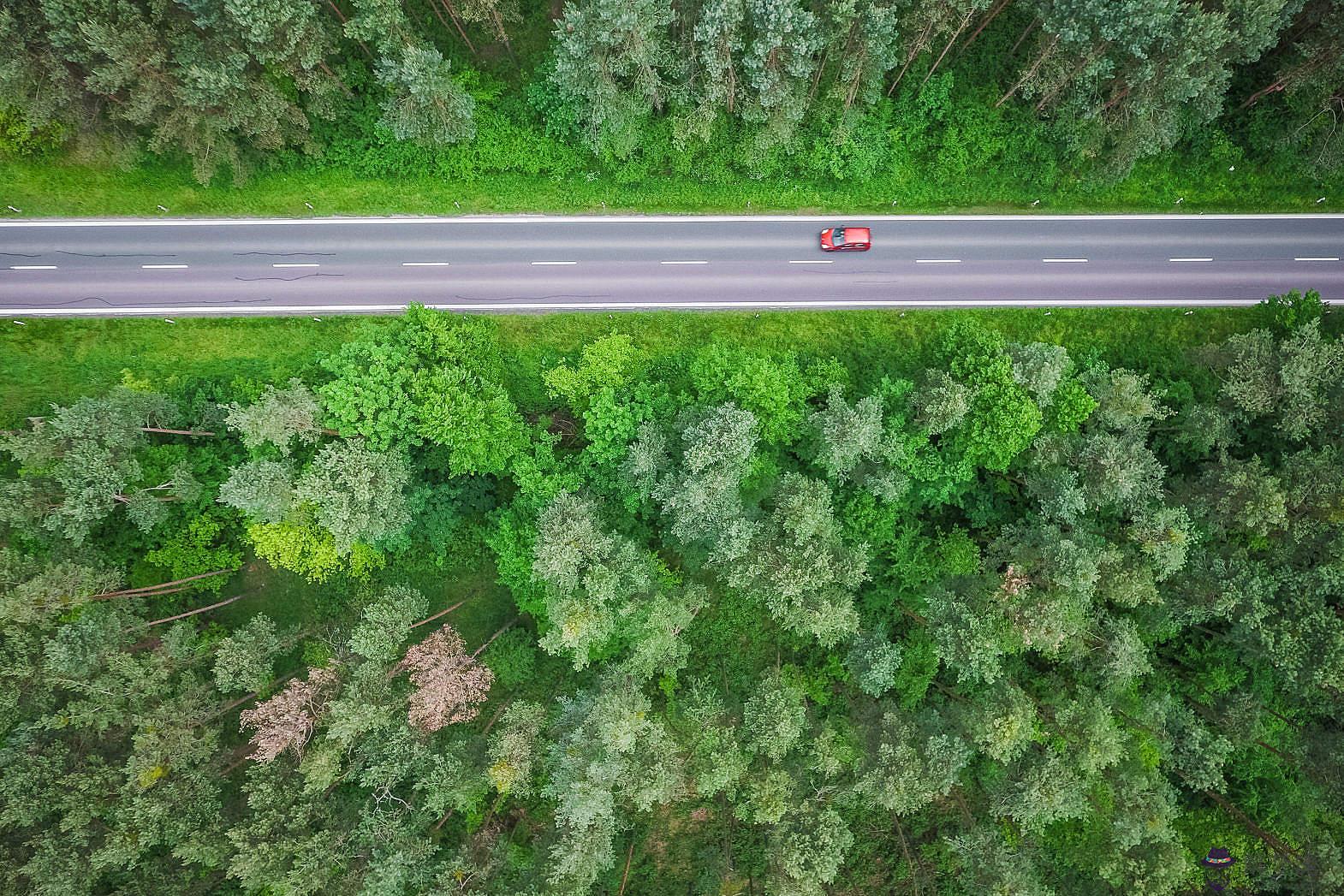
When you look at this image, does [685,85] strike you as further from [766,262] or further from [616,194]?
[766,262]

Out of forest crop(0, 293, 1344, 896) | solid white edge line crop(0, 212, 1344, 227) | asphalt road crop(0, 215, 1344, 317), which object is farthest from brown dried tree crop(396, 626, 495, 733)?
solid white edge line crop(0, 212, 1344, 227)

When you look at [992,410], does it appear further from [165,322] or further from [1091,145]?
[165,322]

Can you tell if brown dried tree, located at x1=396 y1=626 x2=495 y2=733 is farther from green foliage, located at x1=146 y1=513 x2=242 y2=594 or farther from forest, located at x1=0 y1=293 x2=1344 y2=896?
green foliage, located at x1=146 y1=513 x2=242 y2=594

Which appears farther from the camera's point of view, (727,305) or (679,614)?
(727,305)

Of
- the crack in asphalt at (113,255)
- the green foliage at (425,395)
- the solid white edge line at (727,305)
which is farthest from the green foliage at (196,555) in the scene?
the crack in asphalt at (113,255)

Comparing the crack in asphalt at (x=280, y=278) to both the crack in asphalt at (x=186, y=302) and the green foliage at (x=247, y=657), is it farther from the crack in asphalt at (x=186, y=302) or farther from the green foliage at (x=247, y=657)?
the green foliage at (x=247, y=657)

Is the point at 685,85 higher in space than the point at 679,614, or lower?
higher

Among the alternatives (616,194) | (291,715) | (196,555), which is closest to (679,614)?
(291,715)
